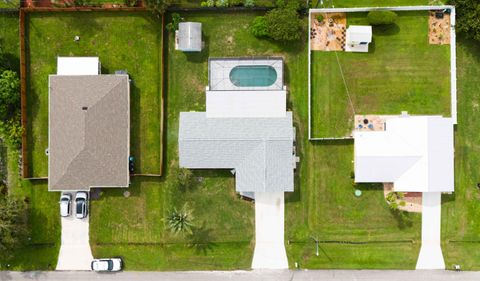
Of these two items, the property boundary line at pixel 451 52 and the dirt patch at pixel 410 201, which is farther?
the dirt patch at pixel 410 201

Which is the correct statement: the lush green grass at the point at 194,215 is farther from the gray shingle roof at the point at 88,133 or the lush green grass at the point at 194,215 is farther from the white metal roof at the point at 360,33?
the white metal roof at the point at 360,33

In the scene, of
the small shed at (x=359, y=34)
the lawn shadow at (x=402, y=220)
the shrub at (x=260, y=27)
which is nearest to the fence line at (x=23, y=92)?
the shrub at (x=260, y=27)

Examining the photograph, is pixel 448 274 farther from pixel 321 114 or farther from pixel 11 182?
pixel 11 182

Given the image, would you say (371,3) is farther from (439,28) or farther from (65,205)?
(65,205)

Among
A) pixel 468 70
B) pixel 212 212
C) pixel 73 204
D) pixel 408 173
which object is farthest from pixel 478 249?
pixel 73 204

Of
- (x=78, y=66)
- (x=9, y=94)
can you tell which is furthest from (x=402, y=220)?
(x=9, y=94)

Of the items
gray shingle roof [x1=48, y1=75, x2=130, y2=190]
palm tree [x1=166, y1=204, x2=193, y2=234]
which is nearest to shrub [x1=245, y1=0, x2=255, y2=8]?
gray shingle roof [x1=48, y1=75, x2=130, y2=190]
